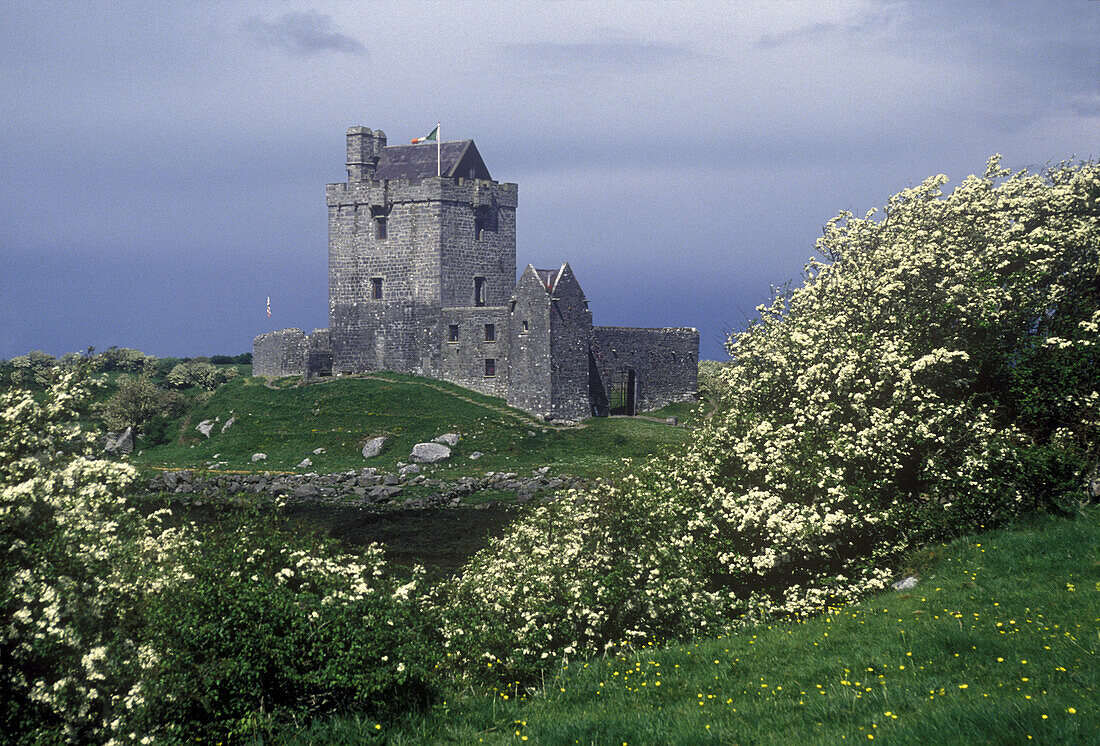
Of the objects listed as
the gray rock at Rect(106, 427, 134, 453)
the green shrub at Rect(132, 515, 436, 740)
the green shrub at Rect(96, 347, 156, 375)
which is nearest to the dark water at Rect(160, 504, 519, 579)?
the green shrub at Rect(132, 515, 436, 740)

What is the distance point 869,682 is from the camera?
34.0ft

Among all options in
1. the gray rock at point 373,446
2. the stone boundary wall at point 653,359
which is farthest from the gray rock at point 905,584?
the stone boundary wall at point 653,359

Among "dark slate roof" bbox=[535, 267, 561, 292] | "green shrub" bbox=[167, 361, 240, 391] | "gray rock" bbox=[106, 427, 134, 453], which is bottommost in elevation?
"gray rock" bbox=[106, 427, 134, 453]

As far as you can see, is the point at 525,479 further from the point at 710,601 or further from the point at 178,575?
the point at 178,575

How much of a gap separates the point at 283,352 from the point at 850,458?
177 ft

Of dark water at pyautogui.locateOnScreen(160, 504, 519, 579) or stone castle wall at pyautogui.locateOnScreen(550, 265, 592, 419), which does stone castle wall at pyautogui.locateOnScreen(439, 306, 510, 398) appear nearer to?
stone castle wall at pyautogui.locateOnScreen(550, 265, 592, 419)

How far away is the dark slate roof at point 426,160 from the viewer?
197 feet

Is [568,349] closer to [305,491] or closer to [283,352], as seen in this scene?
[305,491]

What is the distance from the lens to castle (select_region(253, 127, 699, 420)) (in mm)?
56406

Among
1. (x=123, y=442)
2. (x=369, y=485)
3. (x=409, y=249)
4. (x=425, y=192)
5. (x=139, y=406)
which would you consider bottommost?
(x=369, y=485)

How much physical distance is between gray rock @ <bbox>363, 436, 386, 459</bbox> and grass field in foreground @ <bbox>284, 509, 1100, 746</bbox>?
115 feet

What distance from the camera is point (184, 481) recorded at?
43688 millimetres

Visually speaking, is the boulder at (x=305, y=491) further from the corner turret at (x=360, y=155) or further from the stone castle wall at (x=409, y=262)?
the corner turret at (x=360, y=155)

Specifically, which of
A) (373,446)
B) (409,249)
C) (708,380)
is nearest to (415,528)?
(373,446)
